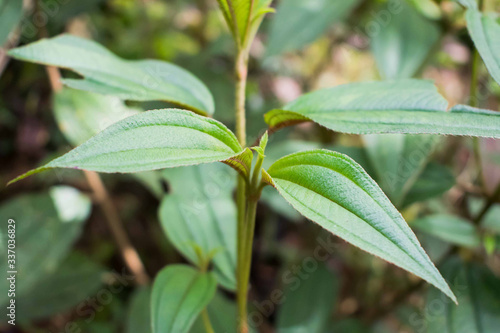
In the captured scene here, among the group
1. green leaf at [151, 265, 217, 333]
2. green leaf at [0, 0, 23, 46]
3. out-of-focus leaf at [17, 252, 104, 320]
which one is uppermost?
green leaf at [0, 0, 23, 46]

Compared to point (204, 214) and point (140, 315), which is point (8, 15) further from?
point (140, 315)

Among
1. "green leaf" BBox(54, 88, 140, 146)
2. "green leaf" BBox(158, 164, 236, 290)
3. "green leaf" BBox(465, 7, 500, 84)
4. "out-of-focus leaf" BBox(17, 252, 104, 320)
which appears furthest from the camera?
"out-of-focus leaf" BBox(17, 252, 104, 320)

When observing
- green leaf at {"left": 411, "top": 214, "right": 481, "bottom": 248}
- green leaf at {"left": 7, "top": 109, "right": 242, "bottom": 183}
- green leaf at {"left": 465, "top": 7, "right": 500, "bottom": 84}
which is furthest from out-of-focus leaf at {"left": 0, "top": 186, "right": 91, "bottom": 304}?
green leaf at {"left": 465, "top": 7, "right": 500, "bottom": 84}

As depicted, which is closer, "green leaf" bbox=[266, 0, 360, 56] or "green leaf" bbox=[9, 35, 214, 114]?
"green leaf" bbox=[9, 35, 214, 114]

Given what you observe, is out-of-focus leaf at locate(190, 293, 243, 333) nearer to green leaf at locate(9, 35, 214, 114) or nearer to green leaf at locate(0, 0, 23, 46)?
green leaf at locate(9, 35, 214, 114)

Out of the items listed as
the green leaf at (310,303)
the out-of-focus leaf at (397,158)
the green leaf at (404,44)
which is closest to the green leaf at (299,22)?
the green leaf at (404,44)

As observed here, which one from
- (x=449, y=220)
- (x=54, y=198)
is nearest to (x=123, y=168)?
(x=449, y=220)

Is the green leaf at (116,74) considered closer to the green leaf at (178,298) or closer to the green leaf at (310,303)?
the green leaf at (178,298)
